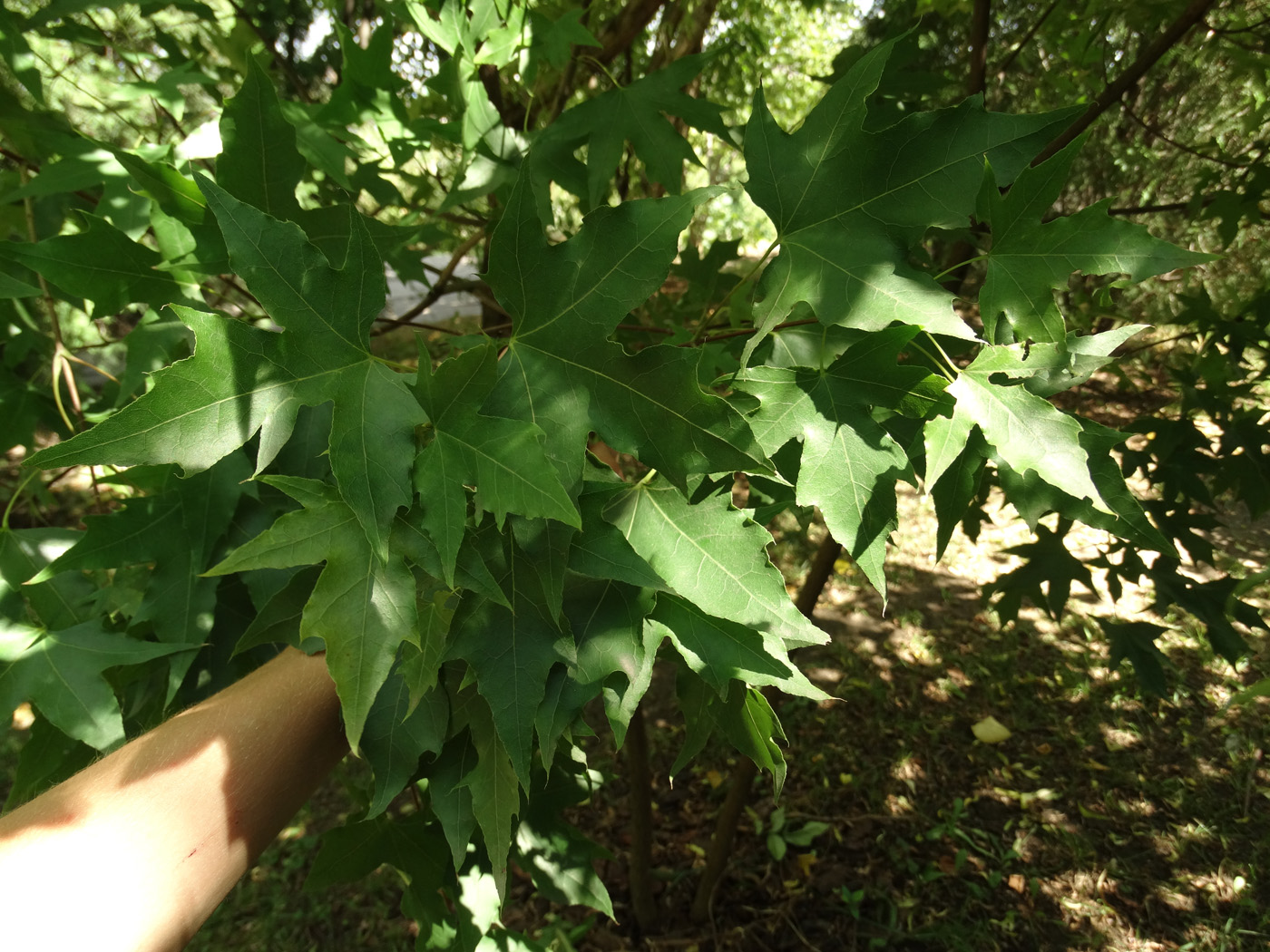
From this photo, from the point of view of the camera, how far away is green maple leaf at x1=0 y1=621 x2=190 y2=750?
46.6 inches

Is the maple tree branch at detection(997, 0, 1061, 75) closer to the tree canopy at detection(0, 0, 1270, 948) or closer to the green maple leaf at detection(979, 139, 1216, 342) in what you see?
the tree canopy at detection(0, 0, 1270, 948)

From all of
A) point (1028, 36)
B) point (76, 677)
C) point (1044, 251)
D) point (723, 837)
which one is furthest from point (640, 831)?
point (1028, 36)

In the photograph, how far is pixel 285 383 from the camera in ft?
2.70

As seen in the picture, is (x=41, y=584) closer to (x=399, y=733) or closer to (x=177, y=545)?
(x=177, y=545)

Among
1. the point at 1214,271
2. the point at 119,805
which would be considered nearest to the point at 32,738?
the point at 119,805

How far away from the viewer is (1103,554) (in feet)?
7.35

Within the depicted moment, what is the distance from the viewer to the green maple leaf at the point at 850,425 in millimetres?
883

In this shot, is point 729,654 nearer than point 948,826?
Yes

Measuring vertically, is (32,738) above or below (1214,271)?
below

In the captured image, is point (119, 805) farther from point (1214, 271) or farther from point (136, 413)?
point (1214, 271)

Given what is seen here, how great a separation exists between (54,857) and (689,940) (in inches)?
78.6

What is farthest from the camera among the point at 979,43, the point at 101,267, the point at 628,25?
the point at 628,25

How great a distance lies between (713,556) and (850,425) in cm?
24

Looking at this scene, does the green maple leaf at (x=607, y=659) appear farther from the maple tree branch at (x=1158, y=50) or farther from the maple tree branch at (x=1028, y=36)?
the maple tree branch at (x=1028, y=36)
